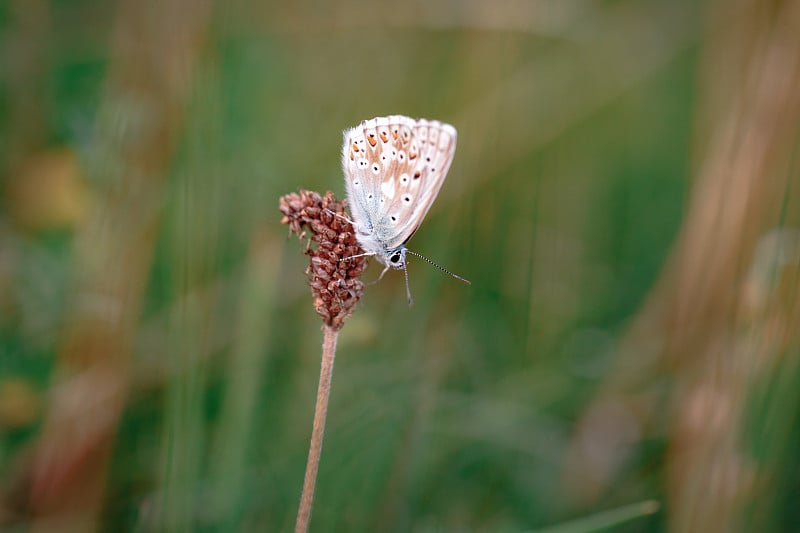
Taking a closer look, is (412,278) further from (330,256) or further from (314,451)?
(314,451)

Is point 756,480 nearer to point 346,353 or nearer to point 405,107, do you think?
point 346,353

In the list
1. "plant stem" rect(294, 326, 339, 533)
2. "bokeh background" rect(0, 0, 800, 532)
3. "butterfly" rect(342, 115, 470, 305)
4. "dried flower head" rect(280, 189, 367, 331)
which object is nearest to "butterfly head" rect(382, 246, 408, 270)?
"butterfly" rect(342, 115, 470, 305)

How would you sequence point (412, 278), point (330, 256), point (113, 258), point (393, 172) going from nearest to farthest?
point (330, 256), point (393, 172), point (113, 258), point (412, 278)

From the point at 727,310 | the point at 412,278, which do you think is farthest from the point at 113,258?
the point at 727,310

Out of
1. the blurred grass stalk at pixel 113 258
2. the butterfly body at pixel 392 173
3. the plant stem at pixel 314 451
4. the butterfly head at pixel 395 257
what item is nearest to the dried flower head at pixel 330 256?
the plant stem at pixel 314 451

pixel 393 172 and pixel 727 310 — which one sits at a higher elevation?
pixel 393 172

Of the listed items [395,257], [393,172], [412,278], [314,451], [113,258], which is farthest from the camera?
[412,278]

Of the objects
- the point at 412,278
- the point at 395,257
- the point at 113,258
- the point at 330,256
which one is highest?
the point at 330,256

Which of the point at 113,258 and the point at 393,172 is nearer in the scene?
the point at 393,172

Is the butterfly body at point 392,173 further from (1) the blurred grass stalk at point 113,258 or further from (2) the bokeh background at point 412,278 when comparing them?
(1) the blurred grass stalk at point 113,258
